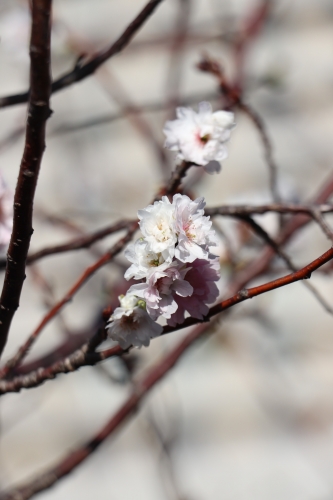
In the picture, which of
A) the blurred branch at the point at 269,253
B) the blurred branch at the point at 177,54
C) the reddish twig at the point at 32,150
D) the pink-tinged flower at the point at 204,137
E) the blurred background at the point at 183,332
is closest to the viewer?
the reddish twig at the point at 32,150

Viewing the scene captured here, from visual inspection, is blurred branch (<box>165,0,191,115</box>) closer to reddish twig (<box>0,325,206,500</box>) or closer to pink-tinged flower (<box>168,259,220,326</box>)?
reddish twig (<box>0,325,206,500</box>)

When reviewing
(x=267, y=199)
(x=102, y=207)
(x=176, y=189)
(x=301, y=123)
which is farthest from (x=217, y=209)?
(x=301, y=123)

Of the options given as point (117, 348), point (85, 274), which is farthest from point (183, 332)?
point (117, 348)

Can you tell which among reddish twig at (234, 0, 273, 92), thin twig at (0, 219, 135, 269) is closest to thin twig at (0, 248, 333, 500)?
thin twig at (0, 219, 135, 269)

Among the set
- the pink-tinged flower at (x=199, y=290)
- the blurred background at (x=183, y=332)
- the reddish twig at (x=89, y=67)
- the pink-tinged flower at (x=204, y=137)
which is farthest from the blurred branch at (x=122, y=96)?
the pink-tinged flower at (x=199, y=290)

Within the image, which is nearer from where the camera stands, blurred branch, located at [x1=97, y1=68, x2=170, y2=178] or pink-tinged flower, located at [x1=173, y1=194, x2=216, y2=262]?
pink-tinged flower, located at [x1=173, y1=194, x2=216, y2=262]

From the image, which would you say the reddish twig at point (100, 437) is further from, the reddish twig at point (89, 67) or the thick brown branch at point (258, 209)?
the reddish twig at point (89, 67)

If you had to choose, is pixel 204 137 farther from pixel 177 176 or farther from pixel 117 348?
Result: pixel 117 348
